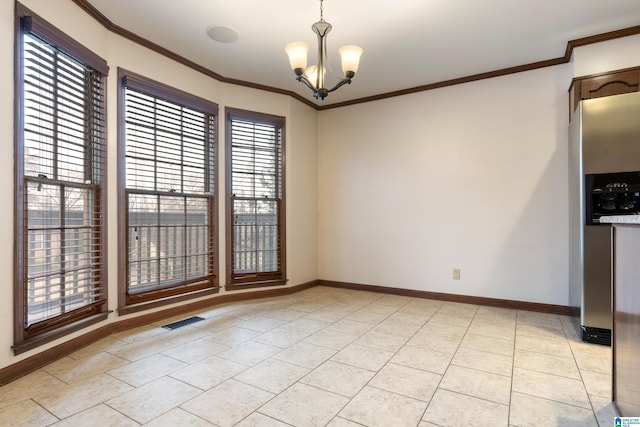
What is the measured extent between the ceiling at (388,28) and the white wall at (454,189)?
0.52 meters

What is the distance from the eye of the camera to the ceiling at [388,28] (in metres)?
2.68

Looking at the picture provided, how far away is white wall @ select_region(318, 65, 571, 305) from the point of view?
361cm

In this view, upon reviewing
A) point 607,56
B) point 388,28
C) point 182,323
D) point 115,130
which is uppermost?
point 388,28

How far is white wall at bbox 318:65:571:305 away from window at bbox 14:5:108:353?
3.02m

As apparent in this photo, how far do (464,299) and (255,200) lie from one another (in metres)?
2.86

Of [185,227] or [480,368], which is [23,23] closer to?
[185,227]

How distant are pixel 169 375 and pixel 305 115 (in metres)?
3.76

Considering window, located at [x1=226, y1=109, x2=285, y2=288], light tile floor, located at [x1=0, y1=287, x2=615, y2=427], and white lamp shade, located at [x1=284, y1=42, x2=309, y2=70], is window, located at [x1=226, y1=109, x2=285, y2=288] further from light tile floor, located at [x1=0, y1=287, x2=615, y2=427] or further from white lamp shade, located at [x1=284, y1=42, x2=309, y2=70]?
white lamp shade, located at [x1=284, y1=42, x2=309, y2=70]

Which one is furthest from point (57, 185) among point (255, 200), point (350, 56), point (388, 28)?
point (388, 28)

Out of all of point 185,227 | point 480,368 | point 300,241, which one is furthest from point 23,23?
point 480,368

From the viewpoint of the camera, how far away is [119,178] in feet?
10.0

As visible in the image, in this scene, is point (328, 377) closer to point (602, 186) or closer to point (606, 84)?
point (602, 186)

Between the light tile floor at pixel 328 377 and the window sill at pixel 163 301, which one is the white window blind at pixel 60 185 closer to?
the window sill at pixel 163 301

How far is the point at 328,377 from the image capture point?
7.22 ft
